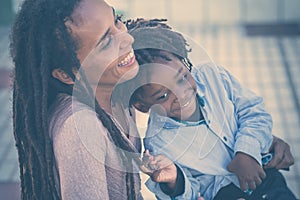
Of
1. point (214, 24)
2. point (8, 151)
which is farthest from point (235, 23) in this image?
point (8, 151)

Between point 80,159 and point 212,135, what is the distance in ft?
1.90

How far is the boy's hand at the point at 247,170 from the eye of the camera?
2203 mm

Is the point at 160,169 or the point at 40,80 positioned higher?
the point at 40,80

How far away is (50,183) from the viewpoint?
6.57 feet

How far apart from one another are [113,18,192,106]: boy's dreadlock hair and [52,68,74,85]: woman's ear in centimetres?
16

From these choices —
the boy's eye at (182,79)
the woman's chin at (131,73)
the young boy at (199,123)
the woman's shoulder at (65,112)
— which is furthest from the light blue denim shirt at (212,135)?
the woman's shoulder at (65,112)

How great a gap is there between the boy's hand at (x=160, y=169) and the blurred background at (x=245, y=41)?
278 cm

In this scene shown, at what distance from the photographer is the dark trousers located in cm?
229

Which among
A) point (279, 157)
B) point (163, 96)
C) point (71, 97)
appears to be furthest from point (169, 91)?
point (279, 157)

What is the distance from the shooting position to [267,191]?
7.66ft

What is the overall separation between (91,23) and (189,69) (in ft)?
1.56

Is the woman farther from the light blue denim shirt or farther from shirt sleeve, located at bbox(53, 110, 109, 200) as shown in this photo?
the light blue denim shirt

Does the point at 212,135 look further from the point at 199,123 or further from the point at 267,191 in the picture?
the point at 267,191

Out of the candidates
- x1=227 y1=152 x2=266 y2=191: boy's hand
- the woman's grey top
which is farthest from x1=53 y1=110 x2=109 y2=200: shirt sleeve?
x1=227 y1=152 x2=266 y2=191: boy's hand
